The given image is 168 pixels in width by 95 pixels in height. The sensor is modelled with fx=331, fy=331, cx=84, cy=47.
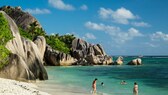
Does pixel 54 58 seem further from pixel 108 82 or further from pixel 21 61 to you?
pixel 21 61

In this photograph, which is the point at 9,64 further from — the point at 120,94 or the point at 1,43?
the point at 120,94

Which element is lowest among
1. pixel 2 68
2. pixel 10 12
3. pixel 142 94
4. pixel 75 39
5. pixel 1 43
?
pixel 142 94

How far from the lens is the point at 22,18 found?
107 m

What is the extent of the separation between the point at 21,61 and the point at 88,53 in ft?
228

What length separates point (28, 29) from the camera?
10394cm

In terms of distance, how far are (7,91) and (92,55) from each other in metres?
80.0

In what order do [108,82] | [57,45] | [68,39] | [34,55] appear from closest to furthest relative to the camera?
[34,55]
[108,82]
[57,45]
[68,39]

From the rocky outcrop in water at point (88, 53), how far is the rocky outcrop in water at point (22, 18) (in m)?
14.6

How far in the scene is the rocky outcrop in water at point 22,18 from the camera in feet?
345

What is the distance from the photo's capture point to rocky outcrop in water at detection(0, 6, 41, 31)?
345 feet

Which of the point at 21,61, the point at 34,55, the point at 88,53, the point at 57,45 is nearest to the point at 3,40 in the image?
the point at 21,61

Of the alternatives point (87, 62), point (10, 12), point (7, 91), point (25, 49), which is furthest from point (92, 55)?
point (7, 91)

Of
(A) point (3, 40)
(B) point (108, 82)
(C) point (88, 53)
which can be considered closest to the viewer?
(A) point (3, 40)

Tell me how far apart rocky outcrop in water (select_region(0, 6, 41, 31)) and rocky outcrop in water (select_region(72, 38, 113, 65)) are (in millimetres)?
14592
